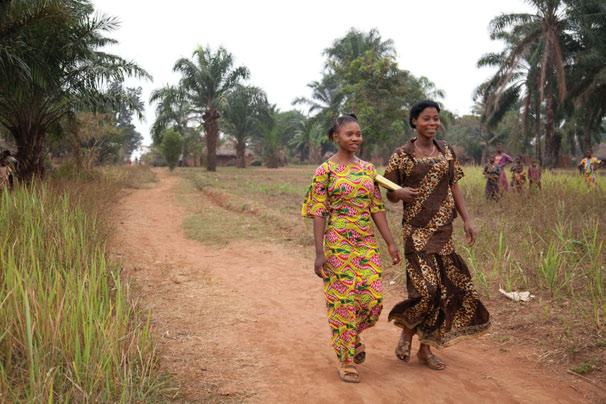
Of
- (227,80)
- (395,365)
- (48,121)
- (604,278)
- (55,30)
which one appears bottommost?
(395,365)

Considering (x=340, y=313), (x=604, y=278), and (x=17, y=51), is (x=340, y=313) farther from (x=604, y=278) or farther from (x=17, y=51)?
(x=17, y=51)

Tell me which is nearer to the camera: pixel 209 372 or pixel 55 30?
pixel 209 372

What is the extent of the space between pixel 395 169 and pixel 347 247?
627 mm

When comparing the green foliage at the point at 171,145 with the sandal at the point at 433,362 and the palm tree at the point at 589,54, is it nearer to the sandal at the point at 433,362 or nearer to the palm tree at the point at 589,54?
the palm tree at the point at 589,54

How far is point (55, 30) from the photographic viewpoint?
29.5 feet

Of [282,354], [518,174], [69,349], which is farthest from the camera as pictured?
[518,174]

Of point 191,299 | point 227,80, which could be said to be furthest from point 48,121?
point 227,80

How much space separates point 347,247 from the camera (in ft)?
9.63

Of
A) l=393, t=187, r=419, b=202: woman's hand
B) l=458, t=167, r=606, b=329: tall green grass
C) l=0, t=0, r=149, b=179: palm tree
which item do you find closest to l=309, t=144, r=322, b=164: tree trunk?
l=0, t=0, r=149, b=179: palm tree

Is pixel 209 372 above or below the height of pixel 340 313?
below

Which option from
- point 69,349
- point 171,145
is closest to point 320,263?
point 69,349

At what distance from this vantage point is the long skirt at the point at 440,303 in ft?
9.88

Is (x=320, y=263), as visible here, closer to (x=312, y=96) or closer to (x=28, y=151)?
(x=28, y=151)

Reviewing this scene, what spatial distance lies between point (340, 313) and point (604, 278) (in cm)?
280
